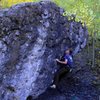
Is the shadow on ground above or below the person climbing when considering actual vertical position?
below

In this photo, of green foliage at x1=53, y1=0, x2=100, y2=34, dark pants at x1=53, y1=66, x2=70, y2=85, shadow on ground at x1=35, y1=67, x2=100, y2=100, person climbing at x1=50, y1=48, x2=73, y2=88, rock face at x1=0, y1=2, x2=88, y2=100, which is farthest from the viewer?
green foliage at x1=53, y1=0, x2=100, y2=34

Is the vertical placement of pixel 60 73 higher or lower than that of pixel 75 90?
higher

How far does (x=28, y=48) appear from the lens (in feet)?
40.3

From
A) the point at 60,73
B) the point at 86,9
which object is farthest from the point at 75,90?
the point at 86,9

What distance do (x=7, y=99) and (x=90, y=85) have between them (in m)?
6.18

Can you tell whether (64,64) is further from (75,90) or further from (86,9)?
(86,9)

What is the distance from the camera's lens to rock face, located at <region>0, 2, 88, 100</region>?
11828 millimetres

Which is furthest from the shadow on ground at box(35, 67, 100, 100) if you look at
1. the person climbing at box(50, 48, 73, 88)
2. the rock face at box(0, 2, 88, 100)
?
the rock face at box(0, 2, 88, 100)

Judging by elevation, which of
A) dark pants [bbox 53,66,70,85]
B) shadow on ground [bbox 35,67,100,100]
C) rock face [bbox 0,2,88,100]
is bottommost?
shadow on ground [bbox 35,67,100,100]

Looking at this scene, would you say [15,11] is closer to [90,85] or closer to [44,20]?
[44,20]

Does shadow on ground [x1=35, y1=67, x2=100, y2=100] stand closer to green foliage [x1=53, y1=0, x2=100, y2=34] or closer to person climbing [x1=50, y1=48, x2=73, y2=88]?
person climbing [x1=50, y1=48, x2=73, y2=88]

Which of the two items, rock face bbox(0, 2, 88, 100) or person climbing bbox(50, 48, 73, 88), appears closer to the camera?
rock face bbox(0, 2, 88, 100)

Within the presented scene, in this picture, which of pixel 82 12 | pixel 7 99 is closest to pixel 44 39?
pixel 7 99

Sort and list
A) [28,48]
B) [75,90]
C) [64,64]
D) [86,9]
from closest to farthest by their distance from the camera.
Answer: [28,48] < [64,64] < [75,90] < [86,9]
